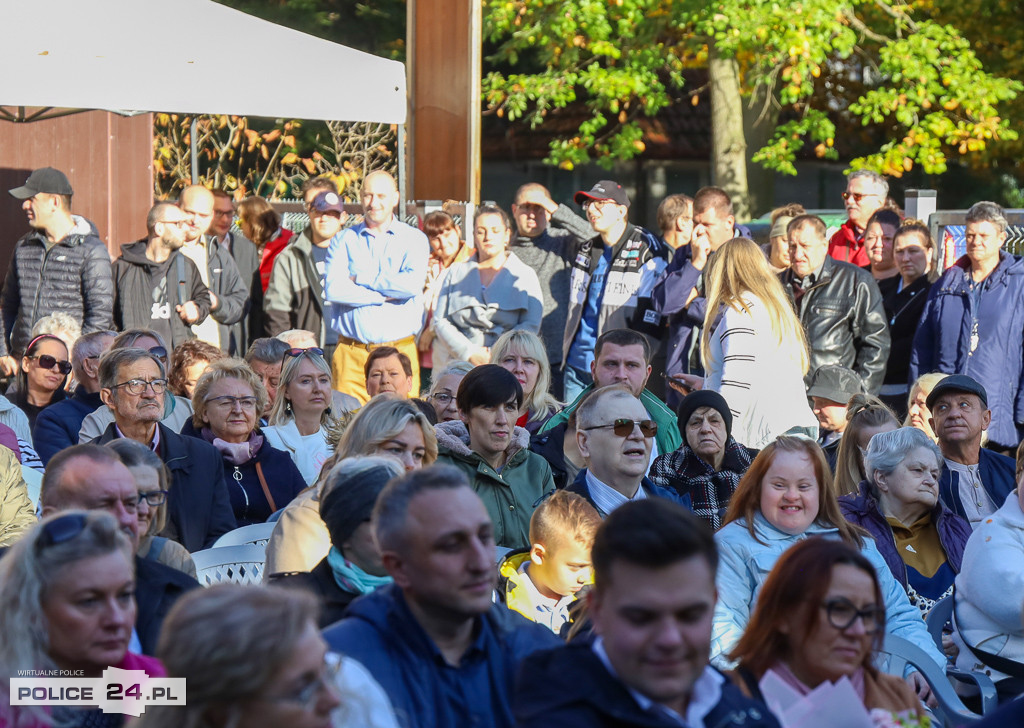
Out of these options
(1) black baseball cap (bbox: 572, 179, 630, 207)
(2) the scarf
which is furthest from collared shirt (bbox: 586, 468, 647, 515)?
(1) black baseball cap (bbox: 572, 179, 630, 207)

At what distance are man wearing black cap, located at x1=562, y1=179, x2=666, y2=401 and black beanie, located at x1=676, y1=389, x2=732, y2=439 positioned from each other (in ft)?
7.27

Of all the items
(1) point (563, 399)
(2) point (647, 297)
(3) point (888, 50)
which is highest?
(3) point (888, 50)

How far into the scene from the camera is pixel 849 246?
9.02 meters

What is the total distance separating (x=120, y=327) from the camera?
8.34m

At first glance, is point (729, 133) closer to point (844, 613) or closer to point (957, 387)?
point (957, 387)

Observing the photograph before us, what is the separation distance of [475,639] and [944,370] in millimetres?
5380

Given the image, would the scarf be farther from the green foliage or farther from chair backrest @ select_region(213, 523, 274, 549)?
the green foliage

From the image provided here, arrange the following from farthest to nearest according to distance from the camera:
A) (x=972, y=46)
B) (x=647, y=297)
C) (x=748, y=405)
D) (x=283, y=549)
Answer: (x=972, y=46), (x=647, y=297), (x=748, y=405), (x=283, y=549)

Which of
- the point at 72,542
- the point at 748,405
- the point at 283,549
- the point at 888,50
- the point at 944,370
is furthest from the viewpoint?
the point at 888,50

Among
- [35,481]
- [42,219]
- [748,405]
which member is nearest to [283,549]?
[35,481]

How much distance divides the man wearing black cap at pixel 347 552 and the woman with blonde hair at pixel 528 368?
3237 millimetres

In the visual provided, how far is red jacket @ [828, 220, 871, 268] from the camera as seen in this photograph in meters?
8.86

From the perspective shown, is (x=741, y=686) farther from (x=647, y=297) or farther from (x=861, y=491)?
A: (x=647, y=297)

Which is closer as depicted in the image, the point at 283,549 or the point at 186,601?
the point at 186,601
